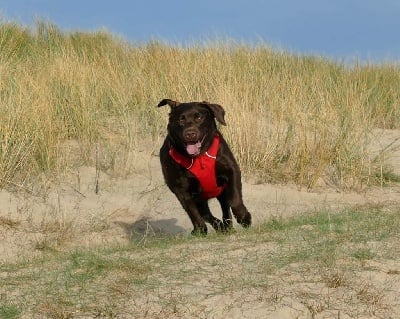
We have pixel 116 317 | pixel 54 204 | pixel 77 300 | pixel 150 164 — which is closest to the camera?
pixel 116 317

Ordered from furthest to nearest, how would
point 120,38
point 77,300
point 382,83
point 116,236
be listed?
point 120,38 → point 382,83 → point 116,236 → point 77,300

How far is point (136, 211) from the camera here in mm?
8992

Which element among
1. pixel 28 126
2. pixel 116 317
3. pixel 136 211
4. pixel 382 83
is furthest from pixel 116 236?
pixel 382 83

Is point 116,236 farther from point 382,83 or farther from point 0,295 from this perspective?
point 382,83

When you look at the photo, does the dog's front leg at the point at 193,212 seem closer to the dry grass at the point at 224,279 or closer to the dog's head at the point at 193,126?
the dog's head at the point at 193,126

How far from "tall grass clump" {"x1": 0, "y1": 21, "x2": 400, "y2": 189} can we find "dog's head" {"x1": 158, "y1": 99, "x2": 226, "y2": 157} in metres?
3.07

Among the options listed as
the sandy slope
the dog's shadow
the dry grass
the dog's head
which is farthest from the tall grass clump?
the dry grass

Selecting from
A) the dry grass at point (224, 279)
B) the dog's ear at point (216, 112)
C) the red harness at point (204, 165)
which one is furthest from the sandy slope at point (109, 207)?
the dry grass at point (224, 279)

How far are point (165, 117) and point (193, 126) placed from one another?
4.46 meters

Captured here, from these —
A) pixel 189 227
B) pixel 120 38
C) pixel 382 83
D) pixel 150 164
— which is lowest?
pixel 189 227

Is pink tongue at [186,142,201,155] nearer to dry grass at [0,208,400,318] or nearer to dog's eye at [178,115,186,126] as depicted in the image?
dog's eye at [178,115,186,126]

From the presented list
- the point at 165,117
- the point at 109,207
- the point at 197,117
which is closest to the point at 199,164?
the point at 197,117

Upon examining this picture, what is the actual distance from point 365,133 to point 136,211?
3338 millimetres

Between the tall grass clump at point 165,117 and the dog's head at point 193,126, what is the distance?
307 centimetres
